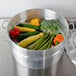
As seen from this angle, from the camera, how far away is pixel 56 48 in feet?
3.30

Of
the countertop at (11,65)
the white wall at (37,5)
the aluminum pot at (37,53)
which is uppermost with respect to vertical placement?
the white wall at (37,5)

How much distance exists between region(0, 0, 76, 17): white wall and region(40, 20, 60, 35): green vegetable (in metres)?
0.10

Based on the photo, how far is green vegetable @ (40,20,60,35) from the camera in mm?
1148

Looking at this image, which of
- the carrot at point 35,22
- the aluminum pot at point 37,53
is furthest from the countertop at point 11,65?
the carrot at point 35,22

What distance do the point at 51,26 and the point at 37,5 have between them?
16cm

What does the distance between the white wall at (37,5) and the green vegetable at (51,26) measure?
0.10 metres

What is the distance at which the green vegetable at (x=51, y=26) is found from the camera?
1148 mm

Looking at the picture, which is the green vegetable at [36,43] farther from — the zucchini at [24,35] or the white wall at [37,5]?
the white wall at [37,5]

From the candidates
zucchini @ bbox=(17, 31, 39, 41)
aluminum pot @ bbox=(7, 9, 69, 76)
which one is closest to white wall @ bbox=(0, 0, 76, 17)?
aluminum pot @ bbox=(7, 9, 69, 76)

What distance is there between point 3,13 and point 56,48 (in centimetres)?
42

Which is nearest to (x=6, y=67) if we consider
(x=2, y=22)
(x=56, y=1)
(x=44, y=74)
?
(x=44, y=74)

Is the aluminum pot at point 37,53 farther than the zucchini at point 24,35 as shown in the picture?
No

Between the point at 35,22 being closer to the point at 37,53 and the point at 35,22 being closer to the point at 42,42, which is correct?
the point at 42,42

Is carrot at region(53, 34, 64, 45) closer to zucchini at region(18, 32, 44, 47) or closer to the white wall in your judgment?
zucchini at region(18, 32, 44, 47)
